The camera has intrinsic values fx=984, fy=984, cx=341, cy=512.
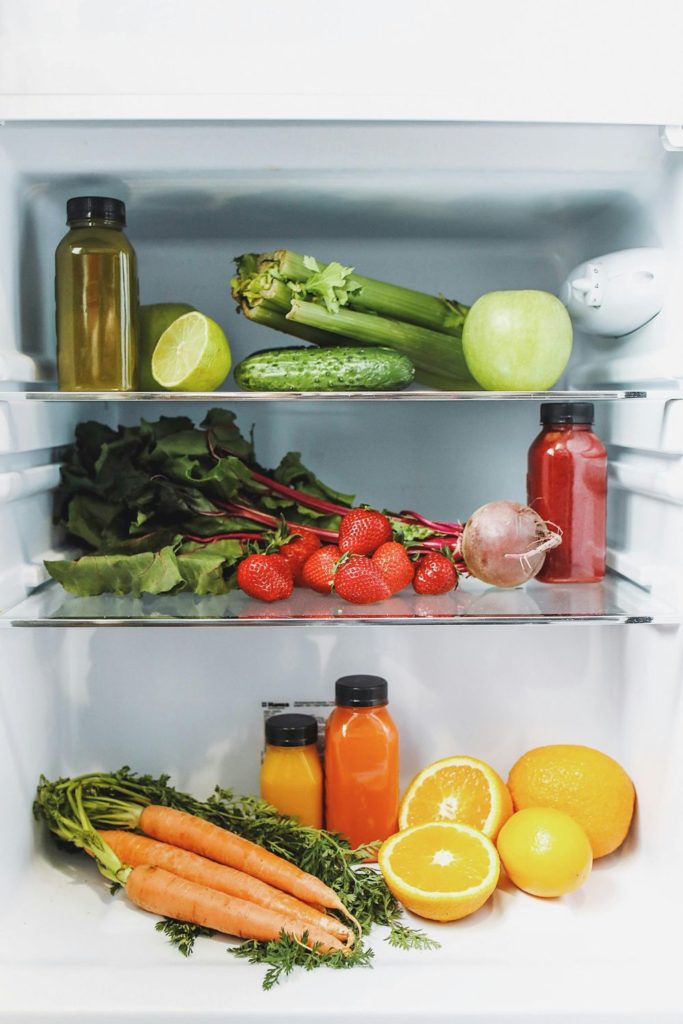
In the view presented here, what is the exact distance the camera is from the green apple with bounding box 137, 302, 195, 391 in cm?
129

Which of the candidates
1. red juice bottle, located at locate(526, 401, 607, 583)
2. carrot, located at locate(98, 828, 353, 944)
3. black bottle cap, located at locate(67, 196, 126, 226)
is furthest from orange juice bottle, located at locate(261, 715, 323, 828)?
black bottle cap, located at locate(67, 196, 126, 226)

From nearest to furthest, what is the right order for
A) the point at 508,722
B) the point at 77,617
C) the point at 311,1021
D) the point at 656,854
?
the point at 311,1021 < the point at 77,617 < the point at 656,854 < the point at 508,722

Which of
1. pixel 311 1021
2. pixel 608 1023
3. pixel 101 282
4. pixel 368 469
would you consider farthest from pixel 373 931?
pixel 101 282

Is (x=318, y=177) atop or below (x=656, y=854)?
atop

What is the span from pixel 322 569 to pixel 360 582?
0.08 m

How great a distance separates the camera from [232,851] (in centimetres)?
122

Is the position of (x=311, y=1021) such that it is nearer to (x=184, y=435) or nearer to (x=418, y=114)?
(x=184, y=435)

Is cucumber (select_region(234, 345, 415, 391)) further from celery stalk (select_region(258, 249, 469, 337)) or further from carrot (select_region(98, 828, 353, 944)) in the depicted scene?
carrot (select_region(98, 828, 353, 944))

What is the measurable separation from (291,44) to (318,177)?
15 cm

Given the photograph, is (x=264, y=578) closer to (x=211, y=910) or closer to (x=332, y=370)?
(x=332, y=370)

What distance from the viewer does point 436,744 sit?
1392mm

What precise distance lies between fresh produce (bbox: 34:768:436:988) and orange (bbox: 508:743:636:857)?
0.24 metres

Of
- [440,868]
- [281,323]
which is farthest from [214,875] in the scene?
[281,323]

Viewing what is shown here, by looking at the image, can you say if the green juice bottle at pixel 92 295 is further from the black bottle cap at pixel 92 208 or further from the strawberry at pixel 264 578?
the strawberry at pixel 264 578
